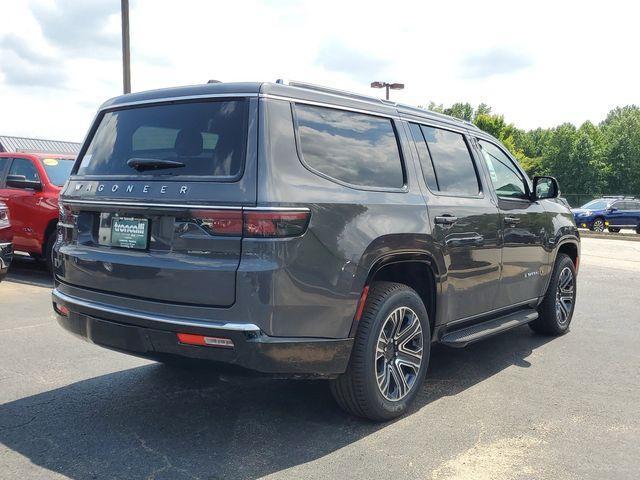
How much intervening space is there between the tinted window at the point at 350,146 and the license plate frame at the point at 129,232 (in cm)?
97

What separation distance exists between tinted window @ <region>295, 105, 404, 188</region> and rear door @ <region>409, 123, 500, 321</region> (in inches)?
14.3

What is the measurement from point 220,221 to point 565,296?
4.51m

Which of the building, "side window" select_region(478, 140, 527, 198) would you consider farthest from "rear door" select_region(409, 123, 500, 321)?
the building

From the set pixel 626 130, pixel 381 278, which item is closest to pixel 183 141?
pixel 381 278

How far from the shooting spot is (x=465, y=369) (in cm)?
502

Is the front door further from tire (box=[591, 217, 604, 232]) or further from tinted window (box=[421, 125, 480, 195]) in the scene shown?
tire (box=[591, 217, 604, 232])

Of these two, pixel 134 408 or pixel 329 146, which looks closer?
pixel 329 146

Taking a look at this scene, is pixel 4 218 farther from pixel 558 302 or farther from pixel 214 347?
pixel 558 302

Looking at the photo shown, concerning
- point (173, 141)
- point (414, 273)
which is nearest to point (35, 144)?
point (173, 141)

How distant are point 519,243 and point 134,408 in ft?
11.0

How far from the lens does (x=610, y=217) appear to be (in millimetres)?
27516

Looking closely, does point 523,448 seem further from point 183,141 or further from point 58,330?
point 58,330

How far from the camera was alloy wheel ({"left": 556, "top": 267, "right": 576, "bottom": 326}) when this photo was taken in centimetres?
619

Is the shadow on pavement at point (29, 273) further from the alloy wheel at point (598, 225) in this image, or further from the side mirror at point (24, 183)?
the alloy wheel at point (598, 225)
